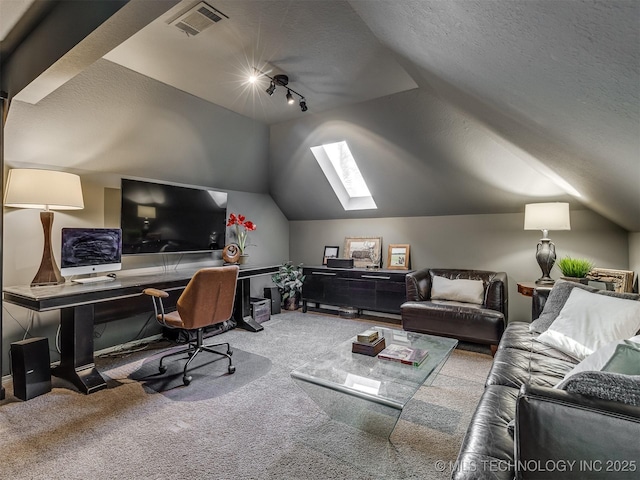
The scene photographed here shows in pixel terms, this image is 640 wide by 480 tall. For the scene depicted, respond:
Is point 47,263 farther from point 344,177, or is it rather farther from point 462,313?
point 462,313

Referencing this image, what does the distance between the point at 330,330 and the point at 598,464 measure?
3.27 metres

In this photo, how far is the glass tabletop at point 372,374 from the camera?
1.69 meters

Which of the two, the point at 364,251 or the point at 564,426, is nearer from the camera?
the point at 564,426

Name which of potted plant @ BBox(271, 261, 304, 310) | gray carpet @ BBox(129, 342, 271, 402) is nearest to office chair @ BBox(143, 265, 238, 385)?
gray carpet @ BBox(129, 342, 271, 402)

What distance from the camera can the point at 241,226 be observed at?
4758 mm

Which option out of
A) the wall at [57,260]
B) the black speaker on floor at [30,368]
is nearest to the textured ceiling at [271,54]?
the wall at [57,260]

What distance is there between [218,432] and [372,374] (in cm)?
99

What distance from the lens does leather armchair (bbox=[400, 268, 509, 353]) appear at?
10.5 ft

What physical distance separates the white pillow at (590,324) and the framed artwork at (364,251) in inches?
105

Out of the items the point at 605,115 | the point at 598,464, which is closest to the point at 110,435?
the point at 598,464

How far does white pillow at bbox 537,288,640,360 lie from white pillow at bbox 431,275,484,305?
1.36 m

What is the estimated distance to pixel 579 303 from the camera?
2193 millimetres

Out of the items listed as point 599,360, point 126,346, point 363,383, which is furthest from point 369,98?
point 126,346

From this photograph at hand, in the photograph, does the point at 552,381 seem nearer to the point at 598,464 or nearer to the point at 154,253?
the point at 598,464
